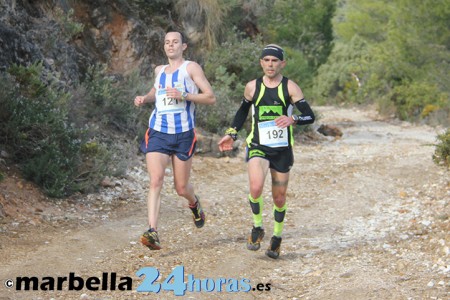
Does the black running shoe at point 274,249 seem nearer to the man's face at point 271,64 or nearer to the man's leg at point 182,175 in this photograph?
the man's leg at point 182,175

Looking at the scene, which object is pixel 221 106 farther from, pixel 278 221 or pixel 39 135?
pixel 278 221

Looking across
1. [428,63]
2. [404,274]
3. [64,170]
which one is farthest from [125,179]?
[428,63]

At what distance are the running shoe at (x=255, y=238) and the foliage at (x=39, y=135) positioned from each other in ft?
8.85

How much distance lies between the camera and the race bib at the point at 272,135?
6465 mm

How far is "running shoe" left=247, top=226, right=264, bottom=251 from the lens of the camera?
22.3 feet

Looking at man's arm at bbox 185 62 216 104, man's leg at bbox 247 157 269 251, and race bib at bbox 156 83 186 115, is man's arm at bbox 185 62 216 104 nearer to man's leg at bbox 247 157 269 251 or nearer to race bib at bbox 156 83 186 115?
race bib at bbox 156 83 186 115

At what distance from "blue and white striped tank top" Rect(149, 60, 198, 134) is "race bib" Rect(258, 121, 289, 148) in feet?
2.26

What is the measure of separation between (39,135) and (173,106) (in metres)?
2.97

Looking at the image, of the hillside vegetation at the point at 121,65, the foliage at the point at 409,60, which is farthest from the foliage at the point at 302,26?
the foliage at the point at 409,60

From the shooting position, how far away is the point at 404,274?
6055 mm

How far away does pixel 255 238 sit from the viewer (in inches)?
268

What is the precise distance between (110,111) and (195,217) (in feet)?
16.7

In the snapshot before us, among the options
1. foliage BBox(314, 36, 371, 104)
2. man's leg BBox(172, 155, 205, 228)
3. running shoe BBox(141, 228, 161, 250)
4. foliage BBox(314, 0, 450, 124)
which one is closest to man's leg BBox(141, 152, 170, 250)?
running shoe BBox(141, 228, 161, 250)

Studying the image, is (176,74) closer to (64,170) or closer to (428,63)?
(64,170)
